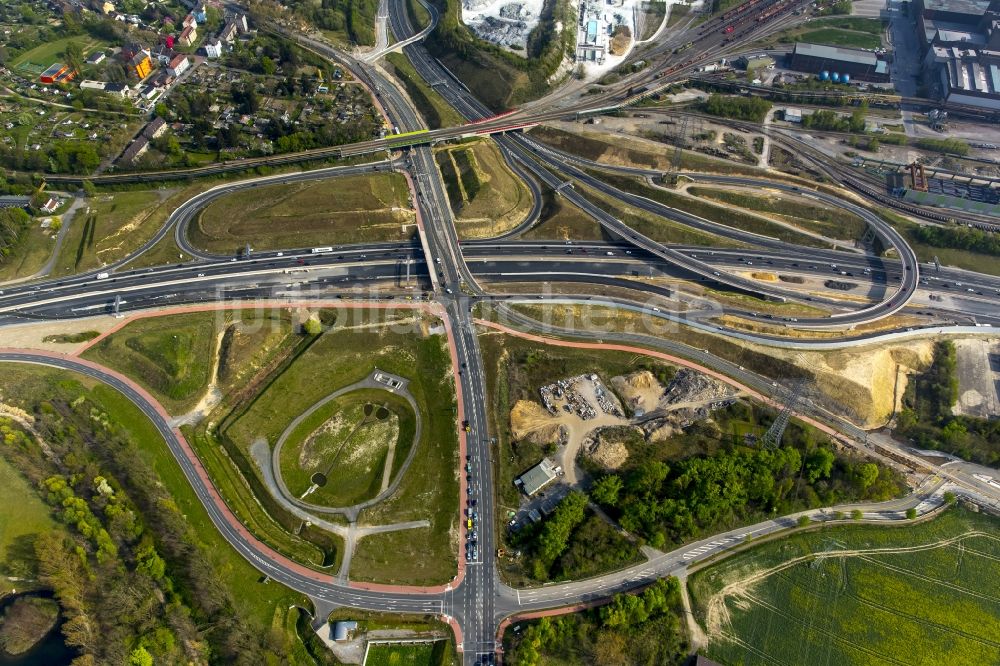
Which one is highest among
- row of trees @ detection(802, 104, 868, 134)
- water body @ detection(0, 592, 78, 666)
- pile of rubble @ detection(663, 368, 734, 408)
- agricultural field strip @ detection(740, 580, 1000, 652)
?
row of trees @ detection(802, 104, 868, 134)

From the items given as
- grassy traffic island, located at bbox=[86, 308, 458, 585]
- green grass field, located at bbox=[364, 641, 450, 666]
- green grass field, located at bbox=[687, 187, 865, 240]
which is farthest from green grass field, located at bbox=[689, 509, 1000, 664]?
green grass field, located at bbox=[687, 187, 865, 240]

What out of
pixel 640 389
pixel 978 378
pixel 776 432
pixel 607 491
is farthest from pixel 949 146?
pixel 607 491

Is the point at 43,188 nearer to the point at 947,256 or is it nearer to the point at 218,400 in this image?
the point at 218,400

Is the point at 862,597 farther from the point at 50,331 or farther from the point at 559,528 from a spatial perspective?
the point at 50,331

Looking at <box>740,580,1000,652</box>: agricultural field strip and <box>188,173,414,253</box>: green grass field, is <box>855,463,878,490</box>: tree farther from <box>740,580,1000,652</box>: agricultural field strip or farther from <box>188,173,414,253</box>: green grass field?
<box>188,173,414,253</box>: green grass field

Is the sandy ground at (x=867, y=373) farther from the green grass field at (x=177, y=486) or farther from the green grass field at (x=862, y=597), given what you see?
the green grass field at (x=177, y=486)
